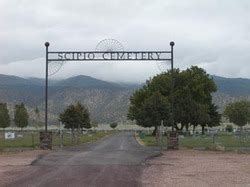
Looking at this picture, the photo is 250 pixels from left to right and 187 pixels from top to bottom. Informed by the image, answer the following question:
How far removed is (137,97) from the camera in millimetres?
95875

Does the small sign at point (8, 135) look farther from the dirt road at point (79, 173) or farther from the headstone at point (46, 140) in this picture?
the dirt road at point (79, 173)

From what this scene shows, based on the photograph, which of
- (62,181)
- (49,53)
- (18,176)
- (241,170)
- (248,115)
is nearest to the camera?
(62,181)

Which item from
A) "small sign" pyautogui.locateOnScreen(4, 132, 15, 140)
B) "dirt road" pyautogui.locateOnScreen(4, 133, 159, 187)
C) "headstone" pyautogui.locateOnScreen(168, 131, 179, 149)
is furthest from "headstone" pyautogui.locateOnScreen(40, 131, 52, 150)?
"small sign" pyautogui.locateOnScreen(4, 132, 15, 140)

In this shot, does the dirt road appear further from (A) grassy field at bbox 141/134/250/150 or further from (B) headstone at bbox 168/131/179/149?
(A) grassy field at bbox 141/134/250/150

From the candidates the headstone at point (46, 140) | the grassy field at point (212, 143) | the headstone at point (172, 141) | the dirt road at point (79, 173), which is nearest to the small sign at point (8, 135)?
the grassy field at point (212, 143)

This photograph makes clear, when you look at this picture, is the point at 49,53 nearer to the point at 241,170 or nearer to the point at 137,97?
the point at 241,170

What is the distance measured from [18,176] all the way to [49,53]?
63.1 feet

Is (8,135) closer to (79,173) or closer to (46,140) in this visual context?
(46,140)

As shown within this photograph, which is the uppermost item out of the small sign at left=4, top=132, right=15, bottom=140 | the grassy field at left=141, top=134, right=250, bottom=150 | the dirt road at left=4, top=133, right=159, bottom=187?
the small sign at left=4, top=132, right=15, bottom=140

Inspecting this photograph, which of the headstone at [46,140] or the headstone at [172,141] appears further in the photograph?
the headstone at [172,141]

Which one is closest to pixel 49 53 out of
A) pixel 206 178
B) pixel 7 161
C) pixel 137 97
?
pixel 7 161

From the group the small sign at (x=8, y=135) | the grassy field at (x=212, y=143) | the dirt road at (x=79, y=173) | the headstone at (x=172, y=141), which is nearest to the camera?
the dirt road at (x=79, y=173)

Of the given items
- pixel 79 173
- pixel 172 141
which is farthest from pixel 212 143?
pixel 79 173

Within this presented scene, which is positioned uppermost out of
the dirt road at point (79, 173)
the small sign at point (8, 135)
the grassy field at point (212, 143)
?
the small sign at point (8, 135)
